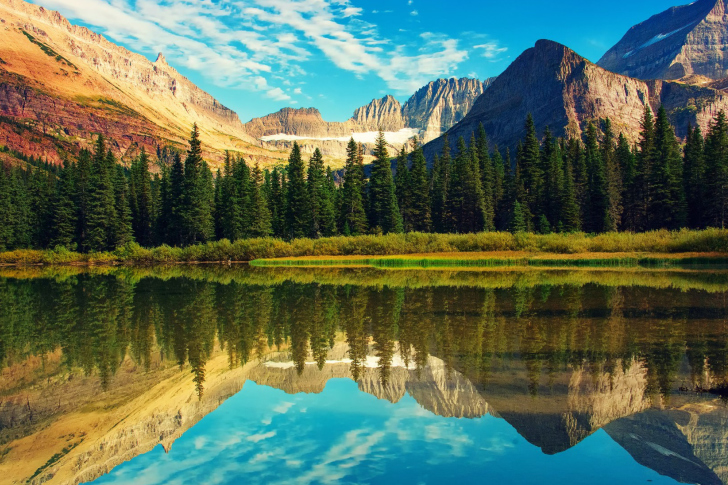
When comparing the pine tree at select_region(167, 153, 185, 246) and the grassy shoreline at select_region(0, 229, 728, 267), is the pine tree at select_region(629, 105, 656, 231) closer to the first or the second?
the grassy shoreline at select_region(0, 229, 728, 267)

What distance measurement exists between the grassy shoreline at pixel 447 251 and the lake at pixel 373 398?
32830mm

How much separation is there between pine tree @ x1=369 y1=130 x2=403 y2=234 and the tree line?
20 centimetres

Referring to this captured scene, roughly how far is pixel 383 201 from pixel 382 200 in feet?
0.99

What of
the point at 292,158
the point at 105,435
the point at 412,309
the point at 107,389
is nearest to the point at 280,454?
the point at 105,435

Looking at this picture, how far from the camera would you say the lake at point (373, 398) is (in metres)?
7.26

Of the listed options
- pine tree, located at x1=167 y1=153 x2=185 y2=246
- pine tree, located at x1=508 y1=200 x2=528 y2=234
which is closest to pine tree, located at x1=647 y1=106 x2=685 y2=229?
pine tree, located at x1=508 y1=200 x2=528 y2=234

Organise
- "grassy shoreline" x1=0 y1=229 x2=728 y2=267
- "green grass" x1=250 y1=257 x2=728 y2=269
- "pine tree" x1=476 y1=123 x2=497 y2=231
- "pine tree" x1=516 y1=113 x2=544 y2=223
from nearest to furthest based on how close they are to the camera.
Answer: "green grass" x1=250 y1=257 x2=728 y2=269 < "grassy shoreline" x1=0 y1=229 x2=728 y2=267 < "pine tree" x1=516 y1=113 x2=544 y2=223 < "pine tree" x1=476 y1=123 x2=497 y2=231

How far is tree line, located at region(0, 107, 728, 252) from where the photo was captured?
73.5 m

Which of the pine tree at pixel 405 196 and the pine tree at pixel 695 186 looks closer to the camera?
the pine tree at pixel 695 186

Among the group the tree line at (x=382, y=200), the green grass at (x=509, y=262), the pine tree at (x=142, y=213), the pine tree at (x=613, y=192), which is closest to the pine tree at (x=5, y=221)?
the tree line at (x=382, y=200)

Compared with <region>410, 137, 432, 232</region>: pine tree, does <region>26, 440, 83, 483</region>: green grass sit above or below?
below

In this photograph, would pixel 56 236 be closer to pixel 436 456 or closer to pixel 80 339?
pixel 80 339

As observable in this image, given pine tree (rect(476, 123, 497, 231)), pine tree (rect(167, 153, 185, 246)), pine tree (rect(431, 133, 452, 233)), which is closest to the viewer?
pine tree (rect(167, 153, 185, 246))

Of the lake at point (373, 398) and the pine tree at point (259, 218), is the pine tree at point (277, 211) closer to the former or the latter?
the pine tree at point (259, 218)
